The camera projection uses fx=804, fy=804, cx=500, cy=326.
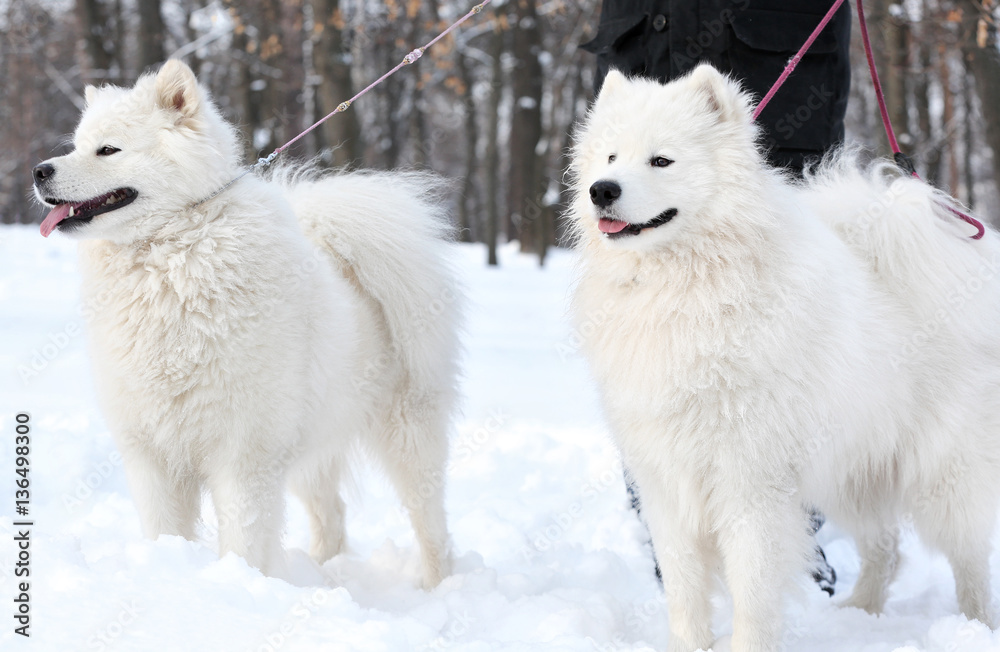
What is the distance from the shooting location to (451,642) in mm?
2426

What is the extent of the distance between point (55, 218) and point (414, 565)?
209cm

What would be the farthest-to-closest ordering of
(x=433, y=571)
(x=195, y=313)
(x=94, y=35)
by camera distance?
(x=94, y=35) → (x=433, y=571) → (x=195, y=313)

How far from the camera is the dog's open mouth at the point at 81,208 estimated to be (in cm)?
267

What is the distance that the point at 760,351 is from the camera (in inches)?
95.6

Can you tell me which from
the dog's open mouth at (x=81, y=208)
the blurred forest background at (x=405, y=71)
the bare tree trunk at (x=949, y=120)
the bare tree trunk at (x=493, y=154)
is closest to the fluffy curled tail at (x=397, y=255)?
the dog's open mouth at (x=81, y=208)

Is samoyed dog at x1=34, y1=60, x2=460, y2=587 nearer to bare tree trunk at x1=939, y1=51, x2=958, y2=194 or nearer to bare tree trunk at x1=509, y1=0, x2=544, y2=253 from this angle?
bare tree trunk at x1=509, y1=0, x2=544, y2=253

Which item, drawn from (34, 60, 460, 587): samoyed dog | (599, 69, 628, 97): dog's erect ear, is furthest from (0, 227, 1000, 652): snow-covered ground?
(599, 69, 628, 97): dog's erect ear

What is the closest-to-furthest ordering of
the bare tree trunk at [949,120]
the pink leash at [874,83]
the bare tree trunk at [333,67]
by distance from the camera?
1. the pink leash at [874,83]
2. the bare tree trunk at [333,67]
3. the bare tree trunk at [949,120]

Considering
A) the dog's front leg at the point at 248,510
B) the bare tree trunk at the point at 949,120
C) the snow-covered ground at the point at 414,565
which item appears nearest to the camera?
the snow-covered ground at the point at 414,565

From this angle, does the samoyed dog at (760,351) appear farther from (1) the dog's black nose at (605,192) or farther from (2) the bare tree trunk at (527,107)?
(2) the bare tree trunk at (527,107)

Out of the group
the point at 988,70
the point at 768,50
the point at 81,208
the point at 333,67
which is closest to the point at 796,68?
the point at 768,50

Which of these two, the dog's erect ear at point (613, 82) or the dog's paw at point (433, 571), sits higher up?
the dog's erect ear at point (613, 82)

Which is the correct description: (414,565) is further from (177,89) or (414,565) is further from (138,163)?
(177,89)

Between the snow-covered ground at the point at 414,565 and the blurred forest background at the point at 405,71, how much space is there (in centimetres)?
205
